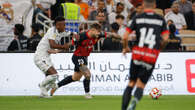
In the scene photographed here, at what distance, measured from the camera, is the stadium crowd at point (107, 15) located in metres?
18.1

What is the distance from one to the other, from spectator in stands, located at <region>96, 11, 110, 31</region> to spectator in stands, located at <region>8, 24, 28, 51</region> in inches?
110

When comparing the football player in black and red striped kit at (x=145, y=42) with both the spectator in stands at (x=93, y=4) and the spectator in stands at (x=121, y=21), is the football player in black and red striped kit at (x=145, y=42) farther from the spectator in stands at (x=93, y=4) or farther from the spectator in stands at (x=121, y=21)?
the spectator in stands at (x=93, y=4)

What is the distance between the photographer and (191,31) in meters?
19.2

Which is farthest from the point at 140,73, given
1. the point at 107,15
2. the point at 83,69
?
the point at 107,15

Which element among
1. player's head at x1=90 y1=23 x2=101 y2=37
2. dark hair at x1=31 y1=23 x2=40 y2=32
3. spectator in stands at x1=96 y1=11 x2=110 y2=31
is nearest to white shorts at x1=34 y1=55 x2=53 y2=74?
player's head at x1=90 y1=23 x2=101 y2=37

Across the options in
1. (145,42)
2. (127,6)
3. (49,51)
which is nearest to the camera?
(145,42)

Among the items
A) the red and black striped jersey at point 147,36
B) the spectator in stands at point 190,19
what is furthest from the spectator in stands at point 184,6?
the red and black striped jersey at point 147,36

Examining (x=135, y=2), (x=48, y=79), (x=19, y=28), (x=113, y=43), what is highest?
(x=135, y=2)

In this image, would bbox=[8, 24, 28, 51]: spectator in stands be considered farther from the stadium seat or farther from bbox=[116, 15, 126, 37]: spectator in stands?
the stadium seat

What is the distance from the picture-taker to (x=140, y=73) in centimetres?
934

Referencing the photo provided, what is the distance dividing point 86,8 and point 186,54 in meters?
4.67

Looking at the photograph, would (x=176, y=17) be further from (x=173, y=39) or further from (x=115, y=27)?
(x=115, y=27)

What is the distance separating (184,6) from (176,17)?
1.14 m

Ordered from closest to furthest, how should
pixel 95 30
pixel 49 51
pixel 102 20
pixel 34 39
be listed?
pixel 95 30, pixel 49 51, pixel 34 39, pixel 102 20
